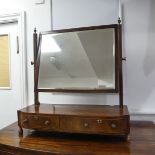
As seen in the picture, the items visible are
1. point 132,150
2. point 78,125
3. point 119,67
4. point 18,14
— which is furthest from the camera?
point 18,14

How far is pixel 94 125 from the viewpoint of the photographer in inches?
47.9

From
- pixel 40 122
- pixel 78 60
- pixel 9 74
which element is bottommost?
pixel 40 122

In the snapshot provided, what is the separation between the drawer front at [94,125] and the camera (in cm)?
119

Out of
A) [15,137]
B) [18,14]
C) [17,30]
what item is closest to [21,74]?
[17,30]

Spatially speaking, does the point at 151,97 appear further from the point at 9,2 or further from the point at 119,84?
the point at 9,2

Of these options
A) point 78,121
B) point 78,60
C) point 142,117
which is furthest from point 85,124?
point 142,117

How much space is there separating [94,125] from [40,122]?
0.36 meters

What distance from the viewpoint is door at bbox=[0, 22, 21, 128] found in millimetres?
1948

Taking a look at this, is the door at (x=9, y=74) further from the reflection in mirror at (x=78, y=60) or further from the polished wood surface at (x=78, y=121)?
the polished wood surface at (x=78, y=121)

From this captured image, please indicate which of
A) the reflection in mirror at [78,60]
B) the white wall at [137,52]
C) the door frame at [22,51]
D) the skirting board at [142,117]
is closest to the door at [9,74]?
the door frame at [22,51]

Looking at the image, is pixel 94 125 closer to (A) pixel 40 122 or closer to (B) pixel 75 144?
(B) pixel 75 144

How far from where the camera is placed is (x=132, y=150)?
3.58 feet

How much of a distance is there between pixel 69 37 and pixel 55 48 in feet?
0.46

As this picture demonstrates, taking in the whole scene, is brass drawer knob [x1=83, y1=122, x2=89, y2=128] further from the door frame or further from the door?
the door
